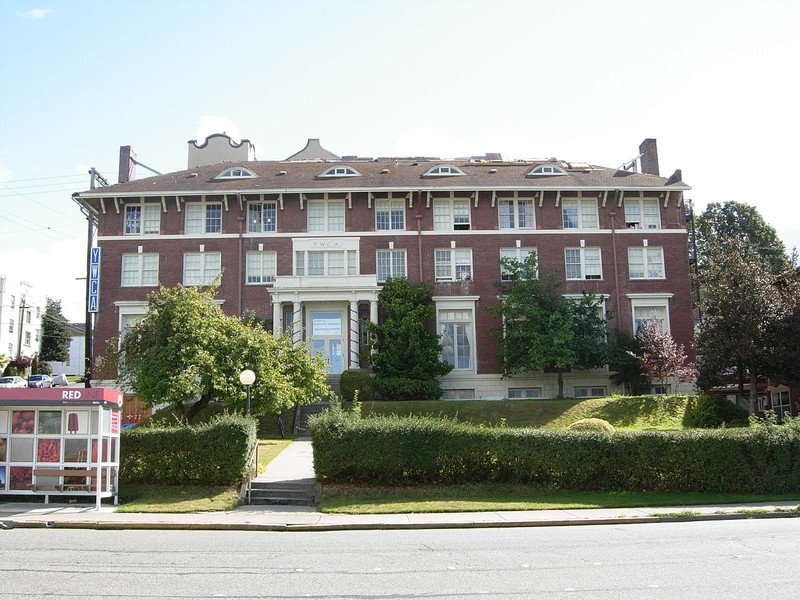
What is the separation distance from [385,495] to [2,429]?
32.4 feet

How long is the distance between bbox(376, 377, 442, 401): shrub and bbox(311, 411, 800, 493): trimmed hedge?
1502 cm

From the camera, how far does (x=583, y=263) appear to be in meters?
41.2

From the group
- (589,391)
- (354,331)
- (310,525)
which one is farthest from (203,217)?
(310,525)

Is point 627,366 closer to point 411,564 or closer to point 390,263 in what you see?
point 390,263

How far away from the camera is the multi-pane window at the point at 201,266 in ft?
133

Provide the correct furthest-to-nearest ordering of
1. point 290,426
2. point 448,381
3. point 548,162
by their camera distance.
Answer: point 548,162 → point 448,381 → point 290,426

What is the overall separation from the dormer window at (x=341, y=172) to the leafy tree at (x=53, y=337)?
153ft

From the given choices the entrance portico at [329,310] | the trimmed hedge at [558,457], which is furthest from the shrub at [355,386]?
the trimmed hedge at [558,457]

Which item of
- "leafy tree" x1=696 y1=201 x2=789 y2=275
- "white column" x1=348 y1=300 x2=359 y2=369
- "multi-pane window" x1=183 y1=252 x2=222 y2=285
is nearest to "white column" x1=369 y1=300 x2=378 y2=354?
"white column" x1=348 y1=300 x2=359 y2=369

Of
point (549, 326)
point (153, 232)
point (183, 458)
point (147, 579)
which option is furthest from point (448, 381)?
point (147, 579)

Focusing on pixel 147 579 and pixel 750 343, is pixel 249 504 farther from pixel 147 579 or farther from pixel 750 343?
pixel 750 343

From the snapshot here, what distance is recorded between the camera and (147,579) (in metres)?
10.2

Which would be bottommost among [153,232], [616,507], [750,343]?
[616,507]

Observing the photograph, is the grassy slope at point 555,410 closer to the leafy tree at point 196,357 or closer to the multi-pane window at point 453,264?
the leafy tree at point 196,357
